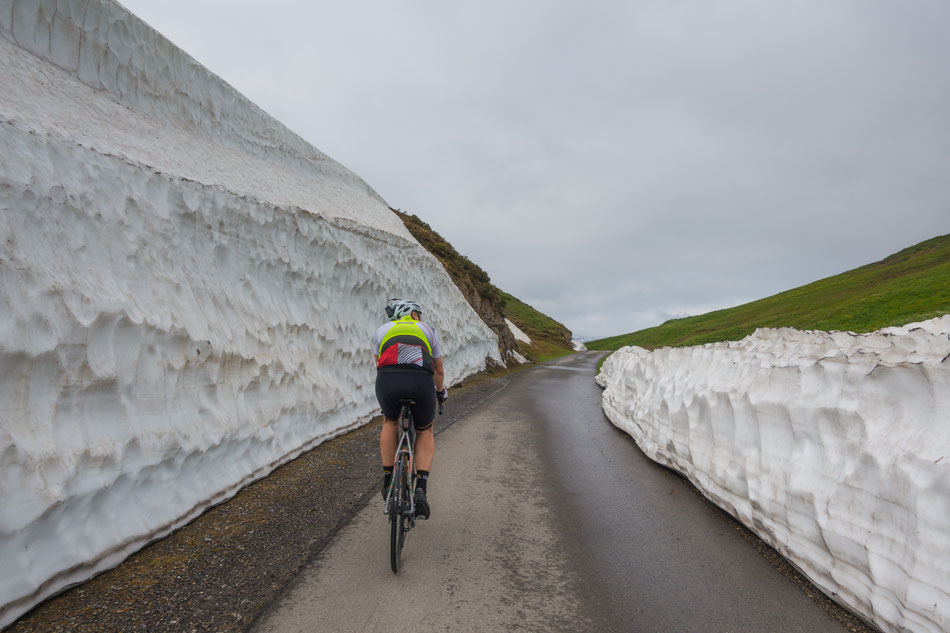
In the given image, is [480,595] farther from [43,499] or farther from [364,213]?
[364,213]

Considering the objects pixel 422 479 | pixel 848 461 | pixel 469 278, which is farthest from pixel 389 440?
pixel 469 278

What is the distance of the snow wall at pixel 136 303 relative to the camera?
3.82 m

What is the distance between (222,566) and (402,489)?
1563 mm

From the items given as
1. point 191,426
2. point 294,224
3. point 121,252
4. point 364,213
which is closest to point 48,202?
point 121,252

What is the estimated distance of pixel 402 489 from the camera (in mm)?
4059

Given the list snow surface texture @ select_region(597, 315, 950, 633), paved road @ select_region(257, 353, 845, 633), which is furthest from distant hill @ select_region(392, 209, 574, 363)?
snow surface texture @ select_region(597, 315, 950, 633)

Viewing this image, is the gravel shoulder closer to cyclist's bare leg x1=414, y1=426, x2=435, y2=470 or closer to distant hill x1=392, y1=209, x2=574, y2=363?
cyclist's bare leg x1=414, y1=426, x2=435, y2=470

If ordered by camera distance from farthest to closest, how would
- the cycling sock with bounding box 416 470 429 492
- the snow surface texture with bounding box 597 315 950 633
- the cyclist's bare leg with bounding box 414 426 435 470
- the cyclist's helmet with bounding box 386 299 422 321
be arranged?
the cyclist's helmet with bounding box 386 299 422 321 → the cyclist's bare leg with bounding box 414 426 435 470 → the cycling sock with bounding box 416 470 429 492 → the snow surface texture with bounding box 597 315 950 633

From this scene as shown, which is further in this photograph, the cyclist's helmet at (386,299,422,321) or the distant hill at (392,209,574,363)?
the distant hill at (392,209,574,363)

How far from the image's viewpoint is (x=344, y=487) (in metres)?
5.86

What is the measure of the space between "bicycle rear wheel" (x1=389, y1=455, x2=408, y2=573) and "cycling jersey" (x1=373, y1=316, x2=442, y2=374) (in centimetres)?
83

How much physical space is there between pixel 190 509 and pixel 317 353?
472 cm

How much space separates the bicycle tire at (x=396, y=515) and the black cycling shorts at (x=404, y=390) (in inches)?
19.0

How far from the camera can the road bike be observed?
3.82 meters
